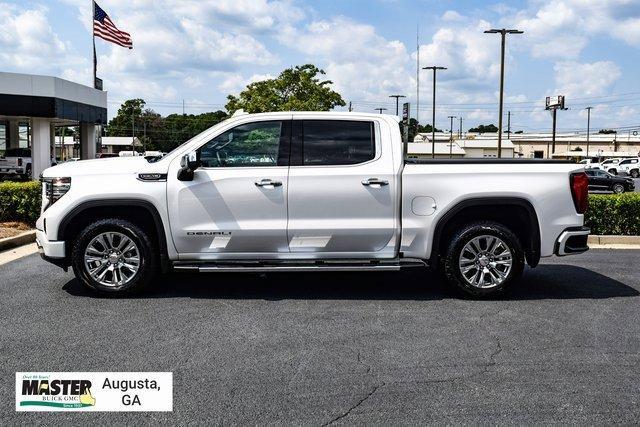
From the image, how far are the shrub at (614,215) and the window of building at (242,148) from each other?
6.92 m

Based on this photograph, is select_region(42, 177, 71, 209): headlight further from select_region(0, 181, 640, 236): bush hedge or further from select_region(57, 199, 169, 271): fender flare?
select_region(0, 181, 640, 236): bush hedge

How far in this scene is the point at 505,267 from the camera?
6.83 metres

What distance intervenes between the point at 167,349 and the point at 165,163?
90.5 inches

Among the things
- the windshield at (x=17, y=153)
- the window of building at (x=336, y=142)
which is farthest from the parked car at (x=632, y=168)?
the window of building at (x=336, y=142)

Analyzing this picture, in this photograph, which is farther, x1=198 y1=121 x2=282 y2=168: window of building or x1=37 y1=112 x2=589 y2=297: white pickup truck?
x1=198 y1=121 x2=282 y2=168: window of building

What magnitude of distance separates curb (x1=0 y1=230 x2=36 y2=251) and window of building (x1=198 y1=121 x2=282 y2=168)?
5093mm

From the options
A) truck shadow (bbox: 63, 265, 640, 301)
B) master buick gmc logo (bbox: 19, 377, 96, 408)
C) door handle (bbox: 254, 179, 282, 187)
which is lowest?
master buick gmc logo (bbox: 19, 377, 96, 408)

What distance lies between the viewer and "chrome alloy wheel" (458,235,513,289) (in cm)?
680

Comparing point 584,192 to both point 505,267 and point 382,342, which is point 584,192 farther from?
point 382,342

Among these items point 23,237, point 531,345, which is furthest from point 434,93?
point 531,345

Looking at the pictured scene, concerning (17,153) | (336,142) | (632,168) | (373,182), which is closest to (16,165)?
(17,153)

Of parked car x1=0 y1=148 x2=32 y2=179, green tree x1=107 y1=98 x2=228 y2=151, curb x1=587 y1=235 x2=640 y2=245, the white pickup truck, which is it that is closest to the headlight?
the white pickup truck

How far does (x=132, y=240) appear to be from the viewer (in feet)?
22.1

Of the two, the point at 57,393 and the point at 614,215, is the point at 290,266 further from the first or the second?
the point at 614,215
